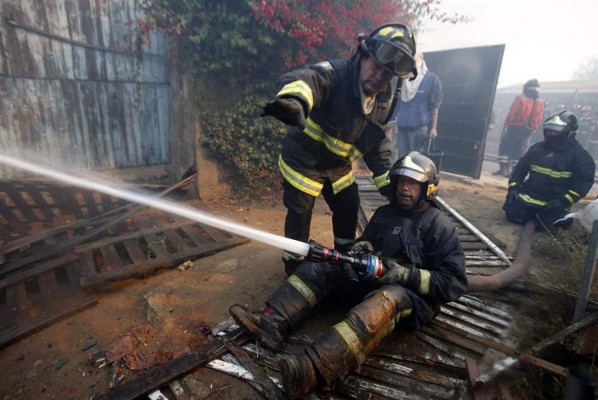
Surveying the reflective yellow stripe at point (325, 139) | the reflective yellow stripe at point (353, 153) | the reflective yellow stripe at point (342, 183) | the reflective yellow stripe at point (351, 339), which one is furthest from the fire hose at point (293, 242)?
the reflective yellow stripe at point (353, 153)

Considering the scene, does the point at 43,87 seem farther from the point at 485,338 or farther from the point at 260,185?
the point at 485,338

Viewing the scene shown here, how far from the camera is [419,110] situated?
804 centimetres

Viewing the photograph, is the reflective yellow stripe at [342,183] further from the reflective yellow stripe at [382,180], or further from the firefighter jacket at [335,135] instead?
the reflective yellow stripe at [382,180]

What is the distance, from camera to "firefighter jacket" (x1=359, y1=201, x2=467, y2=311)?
8.64 feet

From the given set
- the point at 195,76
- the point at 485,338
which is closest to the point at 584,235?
the point at 485,338

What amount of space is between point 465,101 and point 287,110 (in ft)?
30.2

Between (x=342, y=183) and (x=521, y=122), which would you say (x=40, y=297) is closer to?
(x=342, y=183)

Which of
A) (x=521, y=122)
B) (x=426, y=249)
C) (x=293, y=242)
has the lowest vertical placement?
(x=426, y=249)

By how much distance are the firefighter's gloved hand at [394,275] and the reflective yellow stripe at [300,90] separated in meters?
1.38

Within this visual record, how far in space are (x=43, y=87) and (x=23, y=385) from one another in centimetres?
519

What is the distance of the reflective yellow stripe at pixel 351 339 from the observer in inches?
87.4

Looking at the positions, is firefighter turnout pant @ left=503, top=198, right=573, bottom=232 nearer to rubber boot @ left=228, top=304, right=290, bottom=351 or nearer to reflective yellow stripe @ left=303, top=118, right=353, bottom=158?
reflective yellow stripe @ left=303, top=118, right=353, bottom=158

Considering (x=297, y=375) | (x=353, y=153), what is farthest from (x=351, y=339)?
(x=353, y=153)

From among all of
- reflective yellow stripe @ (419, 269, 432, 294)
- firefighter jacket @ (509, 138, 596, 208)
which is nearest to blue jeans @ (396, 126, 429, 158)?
firefighter jacket @ (509, 138, 596, 208)
